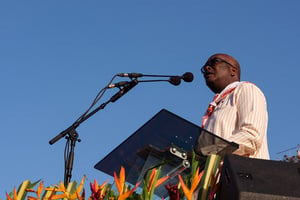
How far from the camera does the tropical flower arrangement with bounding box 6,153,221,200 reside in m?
1.83

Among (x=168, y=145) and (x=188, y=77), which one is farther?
(x=188, y=77)

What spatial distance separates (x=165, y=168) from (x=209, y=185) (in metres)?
0.31

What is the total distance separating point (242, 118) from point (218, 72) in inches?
41.8

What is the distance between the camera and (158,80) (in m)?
5.30

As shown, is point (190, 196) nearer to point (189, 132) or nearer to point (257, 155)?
point (189, 132)

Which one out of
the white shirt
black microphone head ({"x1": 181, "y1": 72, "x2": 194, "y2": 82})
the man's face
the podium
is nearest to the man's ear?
the man's face

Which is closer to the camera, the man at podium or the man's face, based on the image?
the man at podium

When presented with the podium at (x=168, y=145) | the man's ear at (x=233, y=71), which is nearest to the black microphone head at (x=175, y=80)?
the man's ear at (x=233, y=71)

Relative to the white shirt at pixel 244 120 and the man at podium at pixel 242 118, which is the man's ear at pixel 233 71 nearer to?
the man at podium at pixel 242 118

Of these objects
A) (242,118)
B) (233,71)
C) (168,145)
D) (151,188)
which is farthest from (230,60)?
(151,188)

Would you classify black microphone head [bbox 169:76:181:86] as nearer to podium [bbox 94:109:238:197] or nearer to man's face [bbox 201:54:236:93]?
man's face [bbox 201:54:236:93]

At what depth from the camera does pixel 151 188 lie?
184 cm

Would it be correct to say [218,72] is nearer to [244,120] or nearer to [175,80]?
[175,80]

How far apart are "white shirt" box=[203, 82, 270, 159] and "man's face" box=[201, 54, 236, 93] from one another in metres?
0.56
